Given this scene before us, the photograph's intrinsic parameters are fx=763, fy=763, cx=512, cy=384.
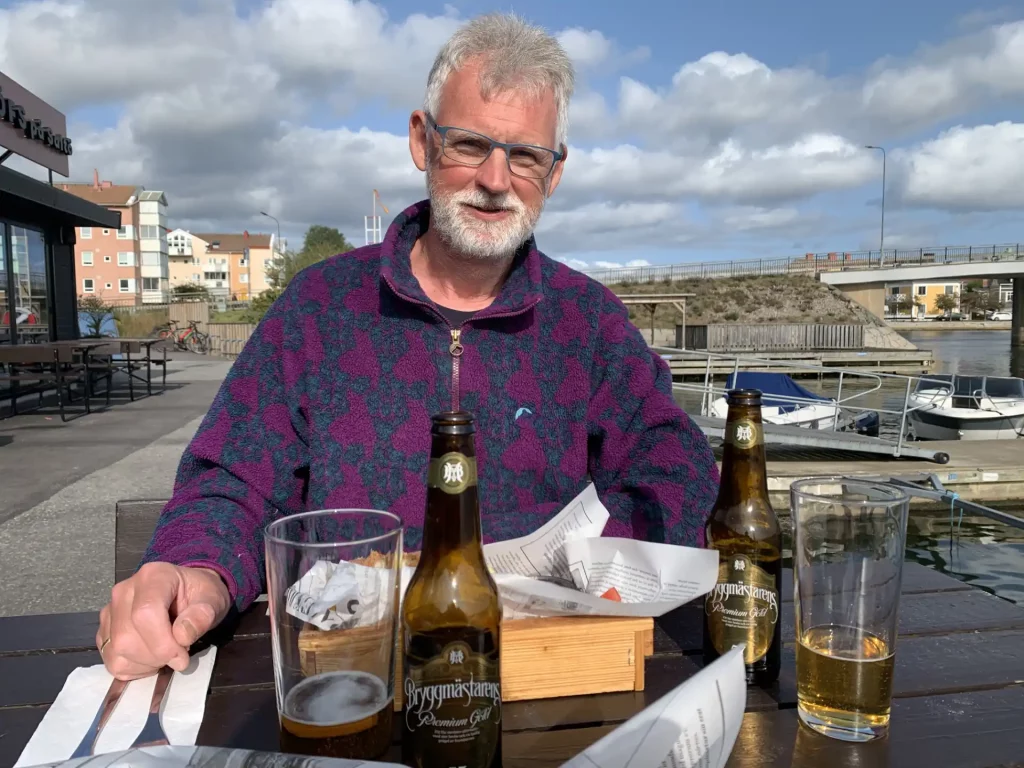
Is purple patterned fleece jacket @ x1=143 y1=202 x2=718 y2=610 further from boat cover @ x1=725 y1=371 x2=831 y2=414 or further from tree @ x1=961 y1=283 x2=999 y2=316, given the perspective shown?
tree @ x1=961 y1=283 x2=999 y2=316

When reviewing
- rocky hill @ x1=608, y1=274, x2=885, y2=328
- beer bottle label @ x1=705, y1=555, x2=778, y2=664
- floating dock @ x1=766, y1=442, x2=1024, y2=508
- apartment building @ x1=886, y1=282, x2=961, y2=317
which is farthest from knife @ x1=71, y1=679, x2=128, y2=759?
apartment building @ x1=886, y1=282, x2=961, y2=317

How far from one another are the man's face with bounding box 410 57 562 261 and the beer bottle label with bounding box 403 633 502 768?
1.36m

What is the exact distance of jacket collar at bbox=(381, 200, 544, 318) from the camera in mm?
1983

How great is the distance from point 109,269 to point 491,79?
2864 inches

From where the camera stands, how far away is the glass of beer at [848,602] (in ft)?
3.26

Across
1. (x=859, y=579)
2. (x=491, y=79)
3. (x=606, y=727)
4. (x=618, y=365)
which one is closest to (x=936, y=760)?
(x=859, y=579)

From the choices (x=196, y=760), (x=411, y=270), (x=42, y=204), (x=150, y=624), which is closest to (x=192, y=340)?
(x=42, y=204)

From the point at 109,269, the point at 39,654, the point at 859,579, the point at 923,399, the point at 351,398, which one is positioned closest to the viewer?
the point at 859,579

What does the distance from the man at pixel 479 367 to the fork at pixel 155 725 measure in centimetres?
55

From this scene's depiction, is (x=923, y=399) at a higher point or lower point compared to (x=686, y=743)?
lower

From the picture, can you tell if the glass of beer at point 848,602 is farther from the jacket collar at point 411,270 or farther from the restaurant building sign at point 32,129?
the restaurant building sign at point 32,129

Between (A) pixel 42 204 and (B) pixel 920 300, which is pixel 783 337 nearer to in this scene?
(A) pixel 42 204

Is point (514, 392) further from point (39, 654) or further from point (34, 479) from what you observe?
point (34, 479)

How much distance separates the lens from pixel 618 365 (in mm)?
2021
